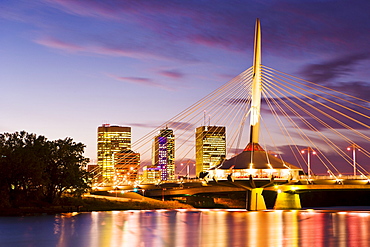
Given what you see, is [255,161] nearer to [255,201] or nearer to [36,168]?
[255,201]

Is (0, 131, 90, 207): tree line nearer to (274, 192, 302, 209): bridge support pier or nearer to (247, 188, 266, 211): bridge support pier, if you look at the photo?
(247, 188, 266, 211): bridge support pier

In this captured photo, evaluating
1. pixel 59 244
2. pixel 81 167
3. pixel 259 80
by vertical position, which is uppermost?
pixel 259 80

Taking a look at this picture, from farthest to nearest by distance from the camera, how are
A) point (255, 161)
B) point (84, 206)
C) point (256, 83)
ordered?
point (84, 206) < point (255, 161) < point (256, 83)

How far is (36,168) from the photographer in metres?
84.7

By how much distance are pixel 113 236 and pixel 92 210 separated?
51121 millimetres

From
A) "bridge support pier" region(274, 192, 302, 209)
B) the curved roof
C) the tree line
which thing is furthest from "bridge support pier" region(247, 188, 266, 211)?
the tree line

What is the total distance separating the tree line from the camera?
84125 mm

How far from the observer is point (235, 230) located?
205 ft

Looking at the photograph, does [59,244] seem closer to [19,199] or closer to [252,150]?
[19,199]

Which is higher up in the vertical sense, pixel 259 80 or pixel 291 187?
pixel 259 80

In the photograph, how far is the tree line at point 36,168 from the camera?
84125 millimetres

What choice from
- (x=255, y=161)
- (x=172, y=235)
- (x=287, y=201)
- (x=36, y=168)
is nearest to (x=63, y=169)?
(x=36, y=168)

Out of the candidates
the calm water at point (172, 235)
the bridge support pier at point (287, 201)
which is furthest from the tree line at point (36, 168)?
the bridge support pier at point (287, 201)

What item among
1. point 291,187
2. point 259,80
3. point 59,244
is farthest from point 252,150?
point 59,244
